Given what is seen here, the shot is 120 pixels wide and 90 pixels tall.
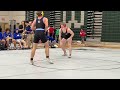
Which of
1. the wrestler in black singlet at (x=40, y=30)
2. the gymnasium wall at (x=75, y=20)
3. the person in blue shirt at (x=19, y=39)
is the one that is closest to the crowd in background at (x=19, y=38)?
the person in blue shirt at (x=19, y=39)

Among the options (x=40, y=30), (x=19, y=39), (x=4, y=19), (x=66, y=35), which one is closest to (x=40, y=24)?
(x=40, y=30)

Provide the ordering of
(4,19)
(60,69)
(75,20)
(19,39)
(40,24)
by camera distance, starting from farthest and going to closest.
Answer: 1. (4,19)
2. (75,20)
3. (19,39)
4. (40,24)
5. (60,69)

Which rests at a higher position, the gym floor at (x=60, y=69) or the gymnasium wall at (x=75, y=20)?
the gymnasium wall at (x=75, y=20)

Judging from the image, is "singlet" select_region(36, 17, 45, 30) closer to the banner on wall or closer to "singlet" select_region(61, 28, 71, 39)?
"singlet" select_region(61, 28, 71, 39)

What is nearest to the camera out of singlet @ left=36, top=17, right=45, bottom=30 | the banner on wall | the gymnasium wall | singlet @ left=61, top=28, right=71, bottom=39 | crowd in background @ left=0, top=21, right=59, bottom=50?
singlet @ left=36, top=17, right=45, bottom=30

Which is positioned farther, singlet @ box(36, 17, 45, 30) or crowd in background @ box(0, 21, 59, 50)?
crowd in background @ box(0, 21, 59, 50)

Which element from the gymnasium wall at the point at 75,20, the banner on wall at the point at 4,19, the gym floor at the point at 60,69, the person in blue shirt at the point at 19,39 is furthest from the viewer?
the banner on wall at the point at 4,19

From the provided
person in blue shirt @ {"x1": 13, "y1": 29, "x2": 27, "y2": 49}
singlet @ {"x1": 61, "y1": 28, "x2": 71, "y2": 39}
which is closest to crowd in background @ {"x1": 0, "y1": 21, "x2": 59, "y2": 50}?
person in blue shirt @ {"x1": 13, "y1": 29, "x2": 27, "y2": 49}

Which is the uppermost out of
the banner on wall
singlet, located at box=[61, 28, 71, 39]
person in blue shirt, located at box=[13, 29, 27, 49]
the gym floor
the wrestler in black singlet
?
the banner on wall

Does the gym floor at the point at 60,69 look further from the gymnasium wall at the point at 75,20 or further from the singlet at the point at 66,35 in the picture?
the gymnasium wall at the point at 75,20

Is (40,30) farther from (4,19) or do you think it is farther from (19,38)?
(4,19)

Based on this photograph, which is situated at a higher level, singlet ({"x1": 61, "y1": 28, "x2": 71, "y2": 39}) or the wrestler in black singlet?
the wrestler in black singlet
